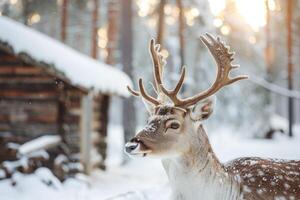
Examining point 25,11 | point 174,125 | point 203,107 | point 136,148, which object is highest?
point 25,11

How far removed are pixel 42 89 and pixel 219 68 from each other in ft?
23.3

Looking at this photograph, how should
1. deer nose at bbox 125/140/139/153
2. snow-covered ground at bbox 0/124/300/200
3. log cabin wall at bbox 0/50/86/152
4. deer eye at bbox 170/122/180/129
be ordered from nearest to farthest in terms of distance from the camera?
1. deer nose at bbox 125/140/139/153
2. deer eye at bbox 170/122/180/129
3. snow-covered ground at bbox 0/124/300/200
4. log cabin wall at bbox 0/50/86/152

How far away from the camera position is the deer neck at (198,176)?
4590mm

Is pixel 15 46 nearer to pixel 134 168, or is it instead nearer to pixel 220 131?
pixel 134 168

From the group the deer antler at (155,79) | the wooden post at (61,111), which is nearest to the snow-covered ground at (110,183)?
the wooden post at (61,111)

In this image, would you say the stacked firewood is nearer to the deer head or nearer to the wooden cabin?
the wooden cabin

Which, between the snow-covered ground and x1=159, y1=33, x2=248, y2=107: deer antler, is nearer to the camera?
x1=159, y1=33, x2=248, y2=107: deer antler

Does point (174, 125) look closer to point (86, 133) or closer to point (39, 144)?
point (39, 144)

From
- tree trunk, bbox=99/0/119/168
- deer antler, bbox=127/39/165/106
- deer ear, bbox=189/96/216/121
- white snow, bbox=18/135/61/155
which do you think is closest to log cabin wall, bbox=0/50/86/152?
white snow, bbox=18/135/61/155

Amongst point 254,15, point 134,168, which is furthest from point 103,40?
point 134,168

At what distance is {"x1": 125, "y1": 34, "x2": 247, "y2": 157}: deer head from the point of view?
457cm

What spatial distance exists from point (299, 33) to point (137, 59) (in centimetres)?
739

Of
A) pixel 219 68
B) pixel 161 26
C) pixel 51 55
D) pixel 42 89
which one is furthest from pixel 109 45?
pixel 219 68

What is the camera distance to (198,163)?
4699 mm
